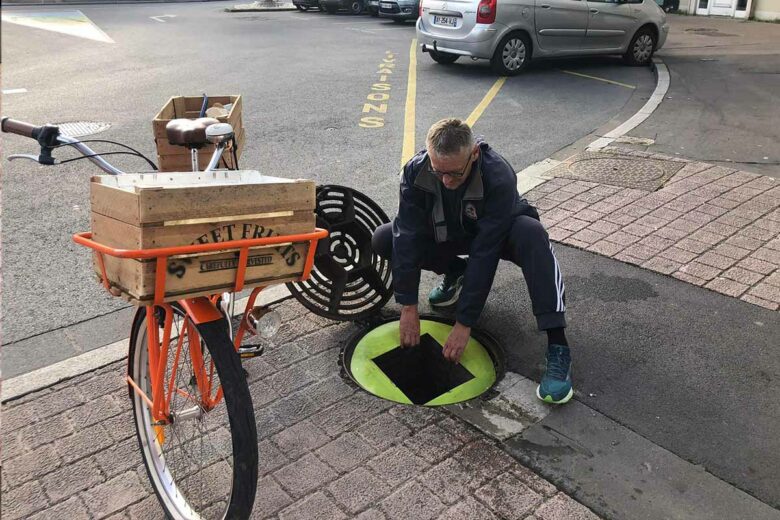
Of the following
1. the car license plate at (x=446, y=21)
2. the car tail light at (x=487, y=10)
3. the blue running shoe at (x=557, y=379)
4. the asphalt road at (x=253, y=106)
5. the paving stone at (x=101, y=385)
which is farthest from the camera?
the car license plate at (x=446, y=21)

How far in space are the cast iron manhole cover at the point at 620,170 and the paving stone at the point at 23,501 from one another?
517 centimetres

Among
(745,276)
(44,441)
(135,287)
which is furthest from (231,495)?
(745,276)

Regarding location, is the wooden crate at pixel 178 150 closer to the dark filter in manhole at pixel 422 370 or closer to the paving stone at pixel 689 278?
the dark filter in manhole at pixel 422 370

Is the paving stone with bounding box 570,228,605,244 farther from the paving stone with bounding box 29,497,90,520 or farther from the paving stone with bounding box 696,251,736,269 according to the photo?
the paving stone with bounding box 29,497,90,520

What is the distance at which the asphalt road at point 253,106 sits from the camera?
4961 mm

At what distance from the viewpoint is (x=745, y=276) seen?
454cm

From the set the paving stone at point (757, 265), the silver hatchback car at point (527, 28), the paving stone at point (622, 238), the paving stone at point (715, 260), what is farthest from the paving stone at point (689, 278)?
the silver hatchback car at point (527, 28)

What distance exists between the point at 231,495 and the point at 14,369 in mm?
1938

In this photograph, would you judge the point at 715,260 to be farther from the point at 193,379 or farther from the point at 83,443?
the point at 83,443

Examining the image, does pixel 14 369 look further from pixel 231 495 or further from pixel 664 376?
pixel 664 376

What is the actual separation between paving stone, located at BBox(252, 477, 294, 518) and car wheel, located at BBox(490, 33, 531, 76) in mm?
10019

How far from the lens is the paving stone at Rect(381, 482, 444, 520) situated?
2.65m

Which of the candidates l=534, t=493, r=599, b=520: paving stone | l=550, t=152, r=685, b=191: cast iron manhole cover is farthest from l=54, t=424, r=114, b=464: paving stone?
l=550, t=152, r=685, b=191: cast iron manhole cover

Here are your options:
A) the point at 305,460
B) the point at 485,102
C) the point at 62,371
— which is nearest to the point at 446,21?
the point at 485,102
